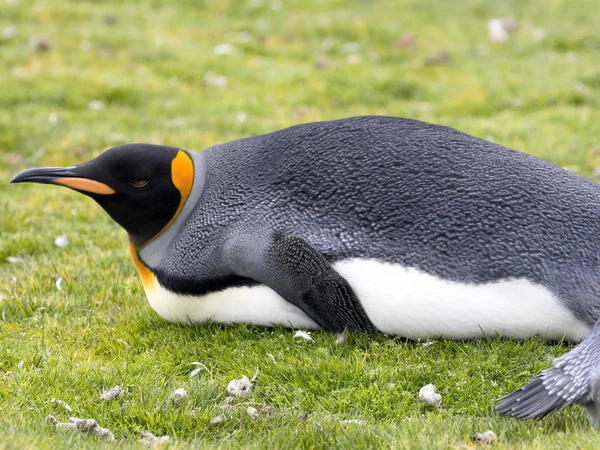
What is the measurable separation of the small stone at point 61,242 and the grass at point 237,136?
61mm

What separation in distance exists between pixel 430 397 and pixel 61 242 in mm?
3270

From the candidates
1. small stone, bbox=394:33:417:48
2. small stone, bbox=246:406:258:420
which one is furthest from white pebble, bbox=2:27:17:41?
small stone, bbox=246:406:258:420

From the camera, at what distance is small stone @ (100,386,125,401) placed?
12.4 feet

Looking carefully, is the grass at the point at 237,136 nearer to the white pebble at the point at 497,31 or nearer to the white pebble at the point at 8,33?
the white pebble at the point at 8,33

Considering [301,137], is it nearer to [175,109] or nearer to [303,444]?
[303,444]

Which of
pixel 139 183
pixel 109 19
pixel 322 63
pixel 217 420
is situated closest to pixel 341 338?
pixel 217 420

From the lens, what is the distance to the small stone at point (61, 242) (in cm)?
600

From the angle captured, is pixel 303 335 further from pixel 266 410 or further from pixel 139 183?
pixel 139 183

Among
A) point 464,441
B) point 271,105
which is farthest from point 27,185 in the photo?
point 464,441

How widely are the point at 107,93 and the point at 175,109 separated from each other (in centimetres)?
82

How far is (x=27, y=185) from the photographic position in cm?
727

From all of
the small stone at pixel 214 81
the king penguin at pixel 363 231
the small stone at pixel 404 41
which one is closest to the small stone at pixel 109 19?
the small stone at pixel 214 81

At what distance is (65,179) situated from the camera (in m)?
4.47

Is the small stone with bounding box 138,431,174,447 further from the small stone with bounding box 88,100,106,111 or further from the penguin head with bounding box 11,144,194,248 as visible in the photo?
the small stone with bounding box 88,100,106,111
